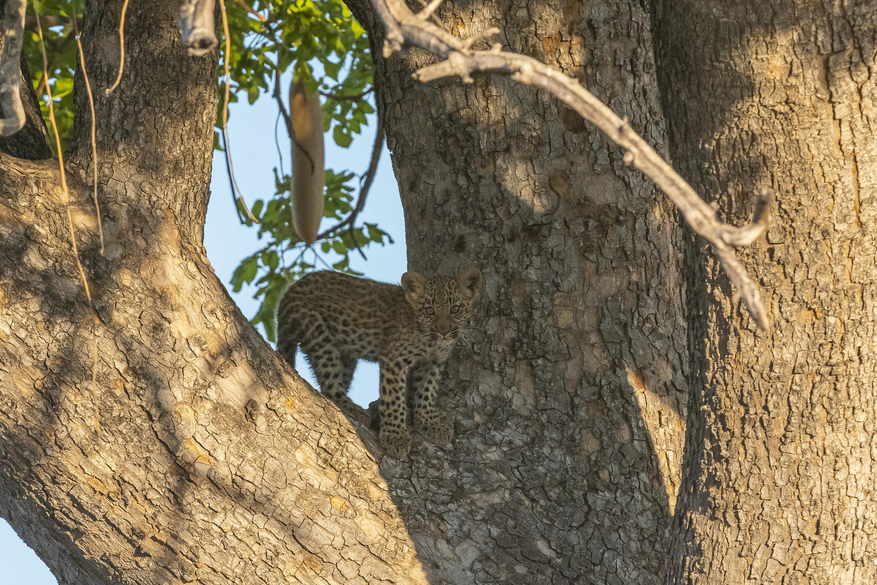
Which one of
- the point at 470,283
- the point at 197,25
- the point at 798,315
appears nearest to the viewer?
the point at 197,25

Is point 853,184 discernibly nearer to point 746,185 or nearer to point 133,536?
point 746,185

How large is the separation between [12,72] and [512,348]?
2314 millimetres

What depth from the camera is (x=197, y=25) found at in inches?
62.4

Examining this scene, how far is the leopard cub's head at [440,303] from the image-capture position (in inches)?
171

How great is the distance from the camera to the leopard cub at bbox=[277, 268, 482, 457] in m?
4.32

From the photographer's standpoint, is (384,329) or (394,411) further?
(384,329)

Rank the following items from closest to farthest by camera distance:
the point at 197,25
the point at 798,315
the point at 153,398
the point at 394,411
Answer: the point at 197,25 < the point at 798,315 < the point at 153,398 < the point at 394,411

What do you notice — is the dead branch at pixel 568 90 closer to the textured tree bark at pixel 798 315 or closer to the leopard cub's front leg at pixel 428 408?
the textured tree bark at pixel 798 315

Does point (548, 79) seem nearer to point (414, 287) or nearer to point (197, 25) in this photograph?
point (197, 25)

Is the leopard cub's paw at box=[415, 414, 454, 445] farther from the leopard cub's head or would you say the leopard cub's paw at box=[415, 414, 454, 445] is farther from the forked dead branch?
the forked dead branch

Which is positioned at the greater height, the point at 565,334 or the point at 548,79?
the point at 565,334

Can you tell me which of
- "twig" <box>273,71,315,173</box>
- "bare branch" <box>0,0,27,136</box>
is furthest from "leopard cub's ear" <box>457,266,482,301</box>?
"bare branch" <box>0,0,27,136</box>

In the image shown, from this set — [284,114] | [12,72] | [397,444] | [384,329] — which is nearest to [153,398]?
[397,444]

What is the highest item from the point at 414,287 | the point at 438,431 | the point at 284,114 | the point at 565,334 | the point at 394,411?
the point at 284,114
